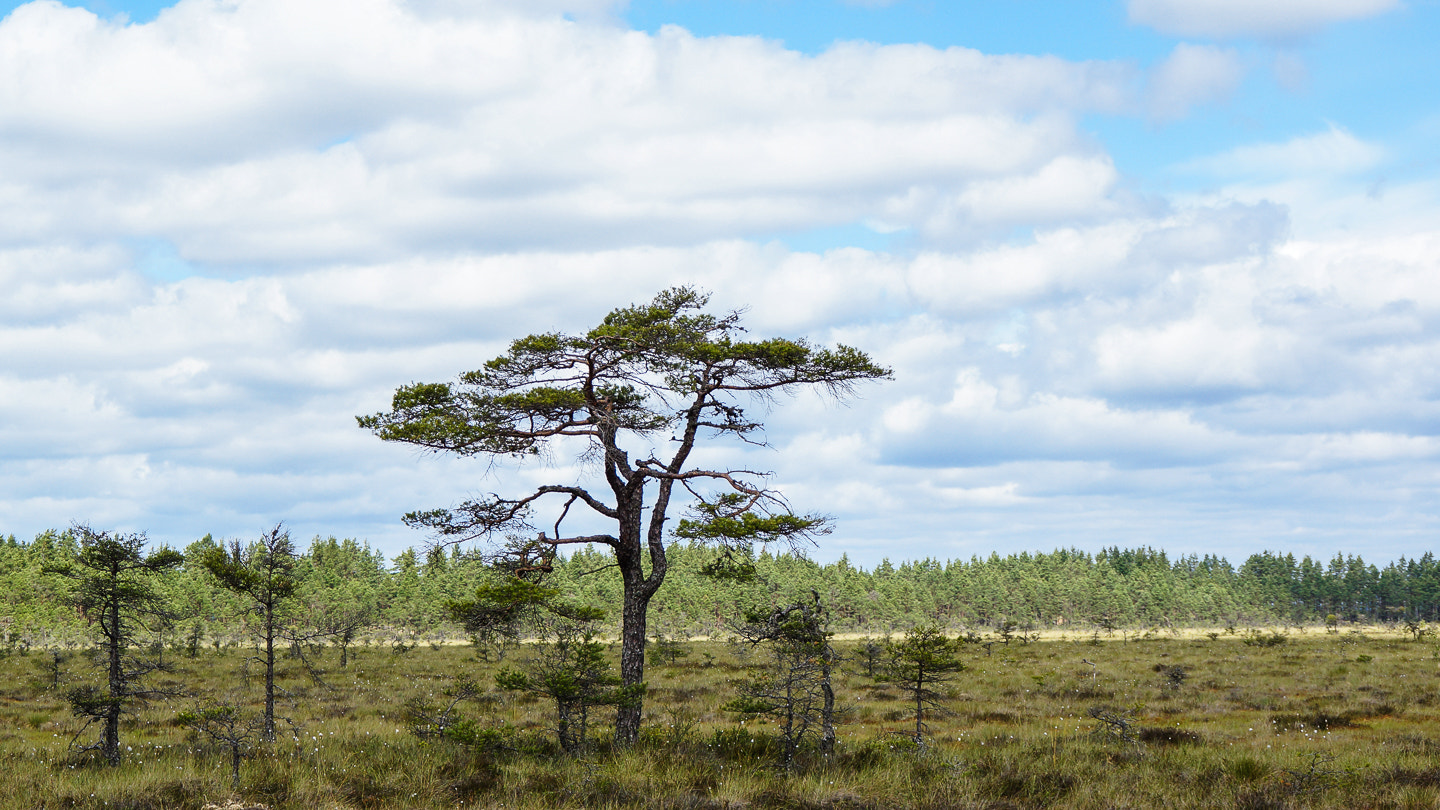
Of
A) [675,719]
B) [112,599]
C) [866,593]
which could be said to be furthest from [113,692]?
[866,593]

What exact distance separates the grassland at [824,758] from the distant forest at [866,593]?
2844cm

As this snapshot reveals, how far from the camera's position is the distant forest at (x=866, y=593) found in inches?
3081

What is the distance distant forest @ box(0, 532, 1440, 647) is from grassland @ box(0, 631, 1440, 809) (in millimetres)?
28435

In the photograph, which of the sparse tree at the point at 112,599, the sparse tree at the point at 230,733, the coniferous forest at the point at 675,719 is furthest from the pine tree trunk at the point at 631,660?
the sparse tree at the point at 112,599

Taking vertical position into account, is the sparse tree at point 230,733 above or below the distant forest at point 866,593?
above

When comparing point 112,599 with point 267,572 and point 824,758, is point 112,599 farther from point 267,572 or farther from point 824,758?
point 824,758

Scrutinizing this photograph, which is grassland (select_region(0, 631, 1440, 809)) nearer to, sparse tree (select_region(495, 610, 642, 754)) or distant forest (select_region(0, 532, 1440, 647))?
sparse tree (select_region(495, 610, 642, 754))

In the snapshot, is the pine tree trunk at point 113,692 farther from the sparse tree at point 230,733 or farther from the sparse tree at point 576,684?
the sparse tree at point 576,684

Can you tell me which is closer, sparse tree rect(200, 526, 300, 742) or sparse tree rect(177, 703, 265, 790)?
sparse tree rect(177, 703, 265, 790)

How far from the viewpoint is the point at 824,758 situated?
601 inches

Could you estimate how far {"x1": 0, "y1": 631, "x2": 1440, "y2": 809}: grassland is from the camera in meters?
12.8

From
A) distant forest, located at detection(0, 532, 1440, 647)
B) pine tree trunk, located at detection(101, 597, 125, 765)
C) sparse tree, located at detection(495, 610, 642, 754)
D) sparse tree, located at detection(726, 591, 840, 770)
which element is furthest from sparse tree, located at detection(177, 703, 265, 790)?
distant forest, located at detection(0, 532, 1440, 647)

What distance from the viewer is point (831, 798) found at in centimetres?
1284

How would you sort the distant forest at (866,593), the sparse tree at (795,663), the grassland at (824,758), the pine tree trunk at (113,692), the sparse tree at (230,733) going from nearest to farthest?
the grassland at (824,758) < the sparse tree at (230,733) < the sparse tree at (795,663) < the pine tree trunk at (113,692) < the distant forest at (866,593)
